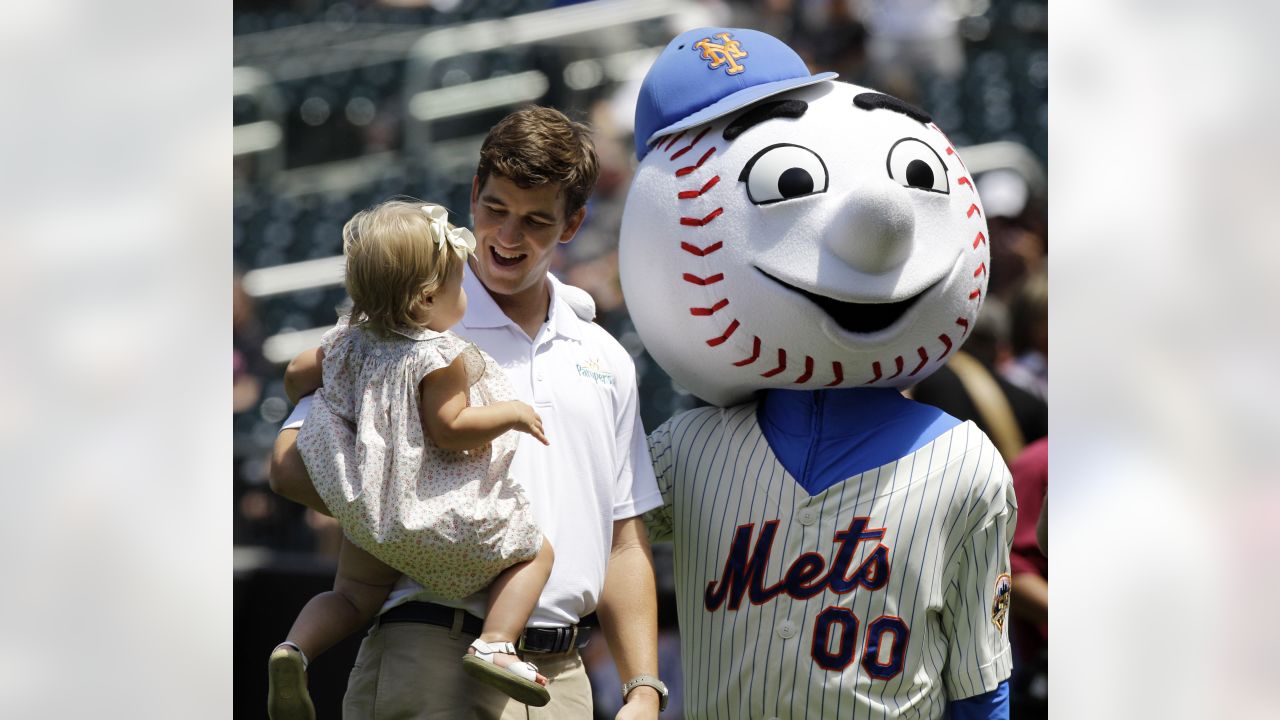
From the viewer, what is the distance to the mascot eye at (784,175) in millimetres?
2307

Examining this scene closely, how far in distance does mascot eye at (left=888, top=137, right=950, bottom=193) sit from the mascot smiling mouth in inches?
6.9

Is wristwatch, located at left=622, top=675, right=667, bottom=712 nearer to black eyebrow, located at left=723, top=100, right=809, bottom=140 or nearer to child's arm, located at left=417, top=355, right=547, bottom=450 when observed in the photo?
child's arm, located at left=417, top=355, right=547, bottom=450

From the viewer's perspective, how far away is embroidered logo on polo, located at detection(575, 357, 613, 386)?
7.73 ft

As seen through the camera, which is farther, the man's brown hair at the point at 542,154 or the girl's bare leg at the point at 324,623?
the man's brown hair at the point at 542,154

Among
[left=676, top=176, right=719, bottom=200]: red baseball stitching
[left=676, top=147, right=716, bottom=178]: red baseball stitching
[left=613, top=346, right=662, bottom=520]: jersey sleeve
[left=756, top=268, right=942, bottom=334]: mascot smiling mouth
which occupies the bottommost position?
[left=613, top=346, right=662, bottom=520]: jersey sleeve

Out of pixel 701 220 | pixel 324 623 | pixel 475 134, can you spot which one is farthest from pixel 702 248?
pixel 475 134

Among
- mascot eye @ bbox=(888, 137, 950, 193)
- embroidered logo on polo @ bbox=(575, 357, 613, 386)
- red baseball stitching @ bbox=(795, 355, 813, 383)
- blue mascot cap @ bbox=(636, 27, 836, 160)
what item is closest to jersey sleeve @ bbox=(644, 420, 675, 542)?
embroidered logo on polo @ bbox=(575, 357, 613, 386)

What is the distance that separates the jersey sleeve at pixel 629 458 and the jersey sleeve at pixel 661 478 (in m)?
0.09

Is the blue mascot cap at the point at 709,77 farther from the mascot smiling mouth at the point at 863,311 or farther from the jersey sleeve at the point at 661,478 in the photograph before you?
the jersey sleeve at the point at 661,478

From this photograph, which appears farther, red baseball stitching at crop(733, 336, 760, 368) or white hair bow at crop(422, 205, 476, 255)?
red baseball stitching at crop(733, 336, 760, 368)

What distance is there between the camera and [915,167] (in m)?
2.34

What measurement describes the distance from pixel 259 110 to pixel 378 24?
0.73m

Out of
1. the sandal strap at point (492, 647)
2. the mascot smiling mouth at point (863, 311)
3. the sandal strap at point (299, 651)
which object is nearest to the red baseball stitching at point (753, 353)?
the mascot smiling mouth at point (863, 311)
